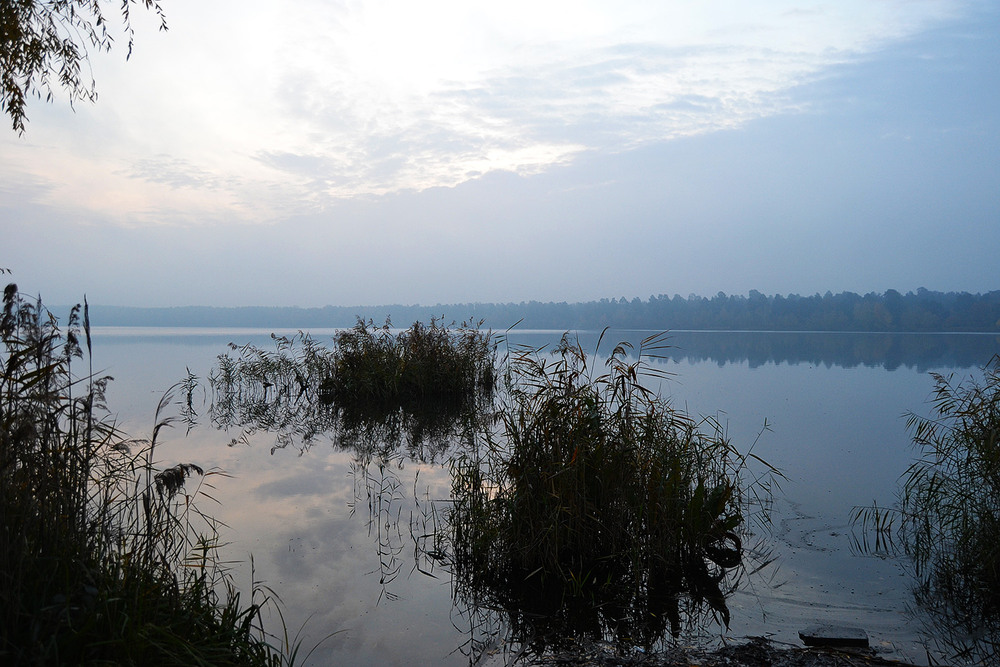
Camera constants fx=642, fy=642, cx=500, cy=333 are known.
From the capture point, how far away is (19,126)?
243 inches

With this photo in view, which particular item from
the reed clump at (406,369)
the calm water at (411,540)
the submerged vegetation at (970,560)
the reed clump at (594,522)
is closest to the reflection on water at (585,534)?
the reed clump at (594,522)

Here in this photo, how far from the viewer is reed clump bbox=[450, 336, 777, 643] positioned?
441cm

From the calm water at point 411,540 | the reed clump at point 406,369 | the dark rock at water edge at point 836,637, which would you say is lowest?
the calm water at point 411,540

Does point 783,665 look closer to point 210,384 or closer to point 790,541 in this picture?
point 790,541

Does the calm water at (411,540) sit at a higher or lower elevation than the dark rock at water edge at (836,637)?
lower

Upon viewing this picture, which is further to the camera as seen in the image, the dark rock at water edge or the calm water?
the calm water

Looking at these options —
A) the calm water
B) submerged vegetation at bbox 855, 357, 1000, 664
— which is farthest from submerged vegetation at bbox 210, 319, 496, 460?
submerged vegetation at bbox 855, 357, 1000, 664

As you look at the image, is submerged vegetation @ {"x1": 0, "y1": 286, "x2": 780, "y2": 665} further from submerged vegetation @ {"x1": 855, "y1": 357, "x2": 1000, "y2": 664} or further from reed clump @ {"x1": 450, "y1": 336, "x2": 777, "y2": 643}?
submerged vegetation @ {"x1": 855, "y1": 357, "x2": 1000, "y2": 664}

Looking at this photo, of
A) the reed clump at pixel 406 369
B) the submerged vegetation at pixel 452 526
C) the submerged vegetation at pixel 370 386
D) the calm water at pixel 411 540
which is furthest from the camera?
the reed clump at pixel 406 369

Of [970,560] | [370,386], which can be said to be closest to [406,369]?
[370,386]

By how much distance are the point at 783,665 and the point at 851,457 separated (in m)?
7.42

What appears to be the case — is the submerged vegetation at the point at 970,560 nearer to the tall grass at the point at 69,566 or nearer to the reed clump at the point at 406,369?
the tall grass at the point at 69,566

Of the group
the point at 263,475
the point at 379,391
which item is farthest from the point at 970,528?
the point at 379,391

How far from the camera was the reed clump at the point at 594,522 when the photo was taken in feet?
14.5
